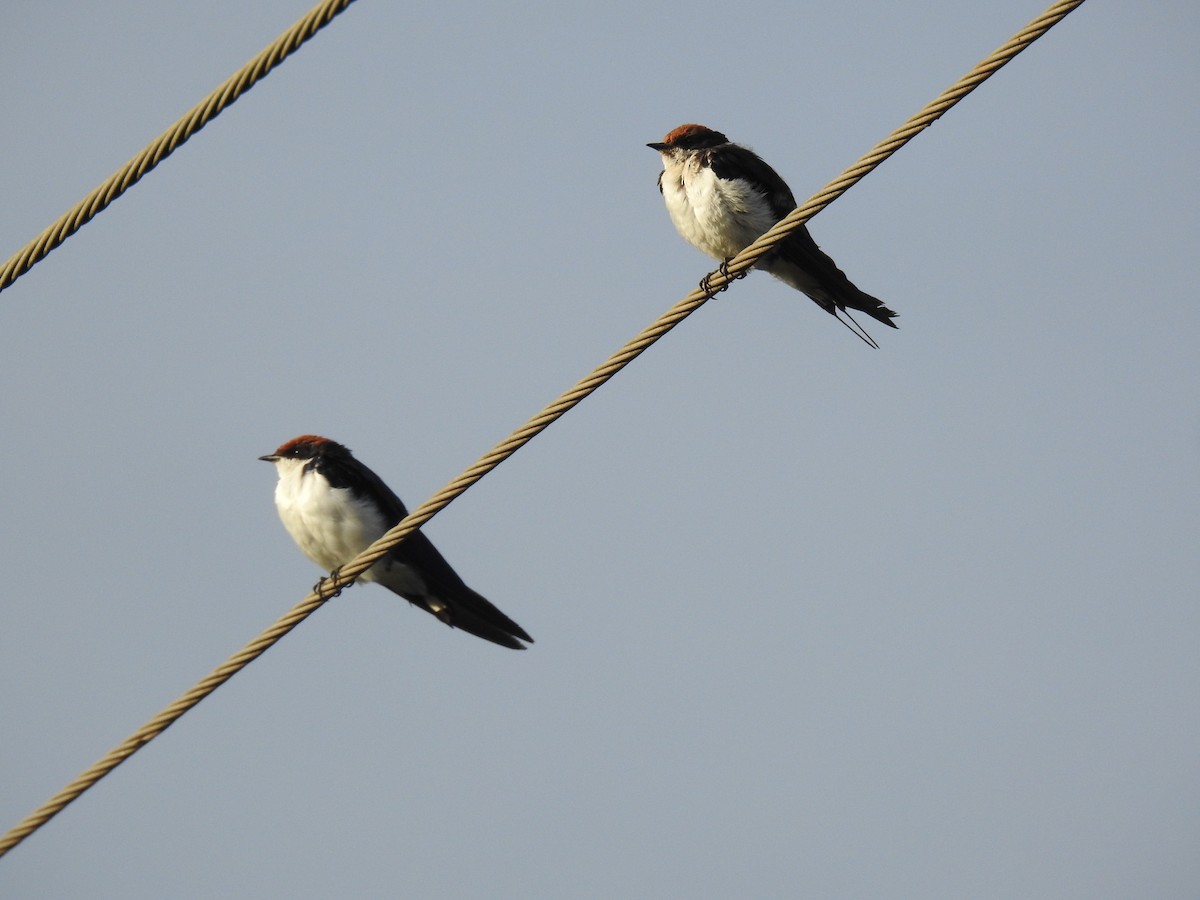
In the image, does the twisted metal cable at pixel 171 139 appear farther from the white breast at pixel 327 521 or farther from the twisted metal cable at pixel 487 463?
the white breast at pixel 327 521

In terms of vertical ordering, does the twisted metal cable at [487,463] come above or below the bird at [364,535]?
below

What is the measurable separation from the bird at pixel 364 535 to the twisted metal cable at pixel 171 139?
9.06 feet

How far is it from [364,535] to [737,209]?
2714 mm

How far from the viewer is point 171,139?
17.8ft

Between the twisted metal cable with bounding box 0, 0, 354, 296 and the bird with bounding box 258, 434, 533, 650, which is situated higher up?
the twisted metal cable with bounding box 0, 0, 354, 296

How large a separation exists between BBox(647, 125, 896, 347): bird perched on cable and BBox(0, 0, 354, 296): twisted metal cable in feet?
12.1

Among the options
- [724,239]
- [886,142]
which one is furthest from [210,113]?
[724,239]

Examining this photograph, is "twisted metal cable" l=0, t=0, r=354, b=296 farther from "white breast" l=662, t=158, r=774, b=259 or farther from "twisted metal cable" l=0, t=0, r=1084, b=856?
"white breast" l=662, t=158, r=774, b=259

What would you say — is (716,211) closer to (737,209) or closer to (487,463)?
(737,209)

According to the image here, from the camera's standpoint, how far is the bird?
8148 millimetres

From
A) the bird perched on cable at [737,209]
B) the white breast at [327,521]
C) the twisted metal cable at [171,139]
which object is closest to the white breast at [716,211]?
the bird perched on cable at [737,209]

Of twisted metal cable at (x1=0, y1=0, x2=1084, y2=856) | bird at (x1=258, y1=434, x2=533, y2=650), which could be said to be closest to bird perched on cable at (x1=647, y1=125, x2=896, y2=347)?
bird at (x1=258, y1=434, x2=533, y2=650)

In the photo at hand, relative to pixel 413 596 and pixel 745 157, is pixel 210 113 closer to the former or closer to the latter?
pixel 413 596

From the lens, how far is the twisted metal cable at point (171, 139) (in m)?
5.19
